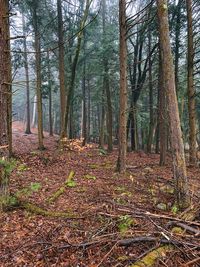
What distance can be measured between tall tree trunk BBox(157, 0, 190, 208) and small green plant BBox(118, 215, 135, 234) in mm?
1683

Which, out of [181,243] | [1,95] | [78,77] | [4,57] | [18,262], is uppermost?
[78,77]

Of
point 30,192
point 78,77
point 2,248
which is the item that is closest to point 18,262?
point 2,248

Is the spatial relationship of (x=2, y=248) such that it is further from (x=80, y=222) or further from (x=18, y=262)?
(x=80, y=222)

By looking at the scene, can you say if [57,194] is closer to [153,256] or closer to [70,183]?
[70,183]

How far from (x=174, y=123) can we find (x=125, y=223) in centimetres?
277

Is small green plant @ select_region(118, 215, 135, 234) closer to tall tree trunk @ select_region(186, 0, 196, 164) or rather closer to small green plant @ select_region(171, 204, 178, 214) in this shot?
small green plant @ select_region(171, 204, 178, 214)

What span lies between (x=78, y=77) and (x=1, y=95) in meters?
20.0

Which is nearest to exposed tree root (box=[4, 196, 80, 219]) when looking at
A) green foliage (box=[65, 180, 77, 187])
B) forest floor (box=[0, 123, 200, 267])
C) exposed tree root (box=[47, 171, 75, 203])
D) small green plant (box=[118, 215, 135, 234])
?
forest floor (box=[0, 123, 200, 267])

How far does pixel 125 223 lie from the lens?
5.26m

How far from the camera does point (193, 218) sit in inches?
214

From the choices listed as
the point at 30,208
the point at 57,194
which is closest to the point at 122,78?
the point at 57,194

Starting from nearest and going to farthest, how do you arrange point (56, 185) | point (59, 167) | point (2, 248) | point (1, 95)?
point (2, 248) < point (1, 95) < point (56, 185) < point (59, 167)

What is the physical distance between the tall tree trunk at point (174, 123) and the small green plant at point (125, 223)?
1.68 meters

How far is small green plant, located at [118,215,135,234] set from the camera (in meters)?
5.13
